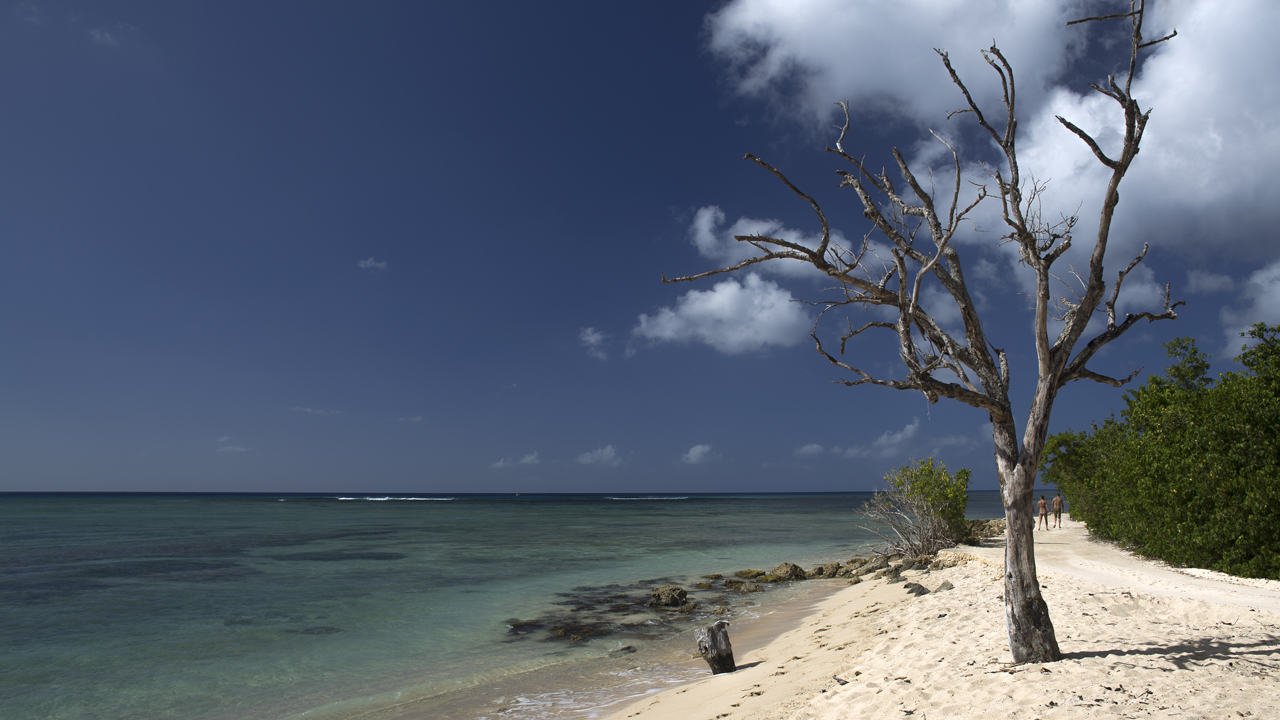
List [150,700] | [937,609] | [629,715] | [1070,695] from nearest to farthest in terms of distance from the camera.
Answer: [1070,695], [629,715], [150,700], [937,609]

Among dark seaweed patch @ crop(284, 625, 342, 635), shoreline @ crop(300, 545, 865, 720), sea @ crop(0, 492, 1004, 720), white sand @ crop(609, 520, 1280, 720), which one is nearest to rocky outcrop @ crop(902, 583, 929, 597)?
white sand @ crop(609, 520, 1280, 720)

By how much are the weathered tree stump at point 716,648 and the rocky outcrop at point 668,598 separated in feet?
20.3

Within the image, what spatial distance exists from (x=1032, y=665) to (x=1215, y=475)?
8.50m

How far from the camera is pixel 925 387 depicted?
5668 millimetres

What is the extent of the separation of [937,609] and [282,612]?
14918 millimetres

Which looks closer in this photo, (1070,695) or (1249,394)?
(1070,695)

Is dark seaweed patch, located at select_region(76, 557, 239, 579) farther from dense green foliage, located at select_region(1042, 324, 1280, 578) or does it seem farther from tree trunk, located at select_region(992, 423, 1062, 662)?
dense green foliage, located at select_region(1042, 324, 1280, 578)

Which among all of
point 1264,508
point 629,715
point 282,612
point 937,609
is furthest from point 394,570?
point 1264,508

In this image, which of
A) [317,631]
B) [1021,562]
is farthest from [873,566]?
[317,631]

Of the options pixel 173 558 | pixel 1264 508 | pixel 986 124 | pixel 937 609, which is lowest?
pixel 173 558

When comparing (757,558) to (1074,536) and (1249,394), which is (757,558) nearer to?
(1074,536)

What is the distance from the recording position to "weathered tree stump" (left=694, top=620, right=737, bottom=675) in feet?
30.3

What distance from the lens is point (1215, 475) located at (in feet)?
37.3

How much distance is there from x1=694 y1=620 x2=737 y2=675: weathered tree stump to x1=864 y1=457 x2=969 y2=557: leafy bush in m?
10.8
